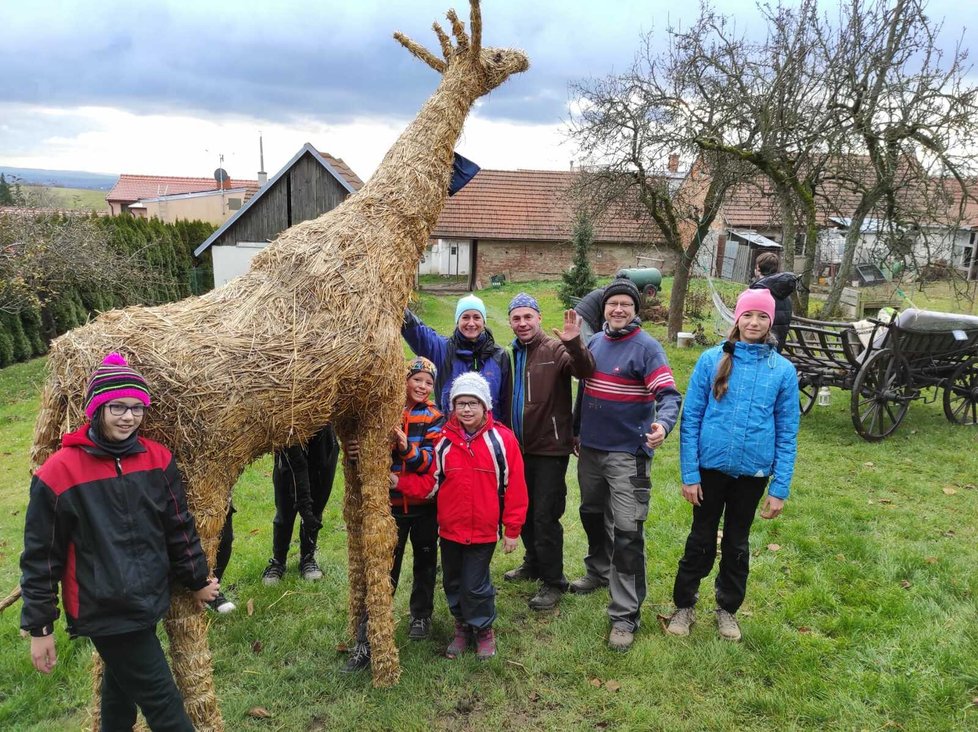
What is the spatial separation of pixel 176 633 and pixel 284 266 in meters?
1.67

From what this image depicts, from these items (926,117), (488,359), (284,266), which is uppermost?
(926,117)

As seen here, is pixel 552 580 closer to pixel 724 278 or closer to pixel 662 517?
pixel 662 517

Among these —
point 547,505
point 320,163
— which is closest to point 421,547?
point 547,505

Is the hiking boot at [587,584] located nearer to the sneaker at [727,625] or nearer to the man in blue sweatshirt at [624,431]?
the man in blue sweatshirt at [624,431]

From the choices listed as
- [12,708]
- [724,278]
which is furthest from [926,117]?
[724,278]

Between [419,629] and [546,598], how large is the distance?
35.9 inches

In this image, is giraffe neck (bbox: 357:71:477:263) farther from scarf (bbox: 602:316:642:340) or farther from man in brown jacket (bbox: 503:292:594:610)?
scarf (bbox: 602:316:642:340)

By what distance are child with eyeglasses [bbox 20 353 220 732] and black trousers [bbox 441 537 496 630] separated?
1.65 m

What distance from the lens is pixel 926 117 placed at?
9953mm

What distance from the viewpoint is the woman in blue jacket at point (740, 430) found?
3504mm

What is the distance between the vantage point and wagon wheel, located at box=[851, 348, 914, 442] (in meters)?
7.41

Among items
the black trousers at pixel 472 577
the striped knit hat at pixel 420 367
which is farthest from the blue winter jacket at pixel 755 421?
the striped knit hat at pixel 420 367

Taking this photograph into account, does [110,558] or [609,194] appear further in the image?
[609,194]

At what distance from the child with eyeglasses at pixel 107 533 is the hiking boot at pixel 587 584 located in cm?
282
